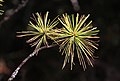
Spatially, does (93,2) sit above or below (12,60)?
above

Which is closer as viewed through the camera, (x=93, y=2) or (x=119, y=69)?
(x=93, y=2)

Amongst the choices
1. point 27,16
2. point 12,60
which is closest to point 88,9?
point 27,16

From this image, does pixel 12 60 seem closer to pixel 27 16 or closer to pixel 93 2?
pixel 27 16

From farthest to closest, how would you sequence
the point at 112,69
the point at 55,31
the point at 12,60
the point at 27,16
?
the point at 112,69 < the point at 12,60 < the point at 27,16 < the point at 55,31

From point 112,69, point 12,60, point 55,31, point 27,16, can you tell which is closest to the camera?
point 55,31

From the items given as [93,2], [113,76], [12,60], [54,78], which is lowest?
[113,76]

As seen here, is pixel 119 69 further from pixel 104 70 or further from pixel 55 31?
pixel 55 31

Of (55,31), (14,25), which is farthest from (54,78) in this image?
(55,31)
